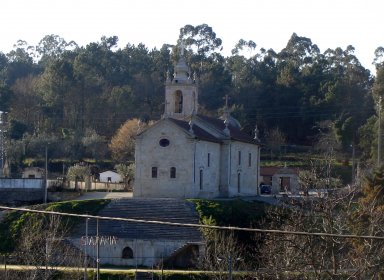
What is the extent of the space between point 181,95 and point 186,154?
5646mm

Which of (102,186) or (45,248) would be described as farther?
(102,186)

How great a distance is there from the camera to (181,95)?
55.6m

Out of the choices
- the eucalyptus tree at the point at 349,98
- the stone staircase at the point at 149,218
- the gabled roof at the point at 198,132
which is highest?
the eucalyptus tree at the point at 349,98

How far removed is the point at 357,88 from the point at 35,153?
29.7 meters

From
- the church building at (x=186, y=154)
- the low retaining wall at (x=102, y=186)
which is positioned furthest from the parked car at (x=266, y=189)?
the low retaining wall at (x=102, y=186)

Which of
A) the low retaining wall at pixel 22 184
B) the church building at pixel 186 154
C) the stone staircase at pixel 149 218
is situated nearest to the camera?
the stone staircase at pixel 149 218

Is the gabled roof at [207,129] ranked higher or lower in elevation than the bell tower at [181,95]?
lower

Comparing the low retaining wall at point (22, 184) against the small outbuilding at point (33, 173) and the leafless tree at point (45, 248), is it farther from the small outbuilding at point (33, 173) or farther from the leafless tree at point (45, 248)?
the leafless tree at point (45, 248)

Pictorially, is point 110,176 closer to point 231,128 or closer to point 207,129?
point 231,128

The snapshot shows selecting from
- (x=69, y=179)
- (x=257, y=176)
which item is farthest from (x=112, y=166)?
(x=257, y=176)

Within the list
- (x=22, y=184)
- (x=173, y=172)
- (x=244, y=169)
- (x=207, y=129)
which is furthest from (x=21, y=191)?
(x=244, y=169)

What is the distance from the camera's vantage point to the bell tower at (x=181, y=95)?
54.8 meters

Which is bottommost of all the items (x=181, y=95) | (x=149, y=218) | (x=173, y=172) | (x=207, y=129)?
(x=149, y=218)

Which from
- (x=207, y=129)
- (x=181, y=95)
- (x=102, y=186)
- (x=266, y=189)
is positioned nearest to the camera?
(x=207, y=129)
